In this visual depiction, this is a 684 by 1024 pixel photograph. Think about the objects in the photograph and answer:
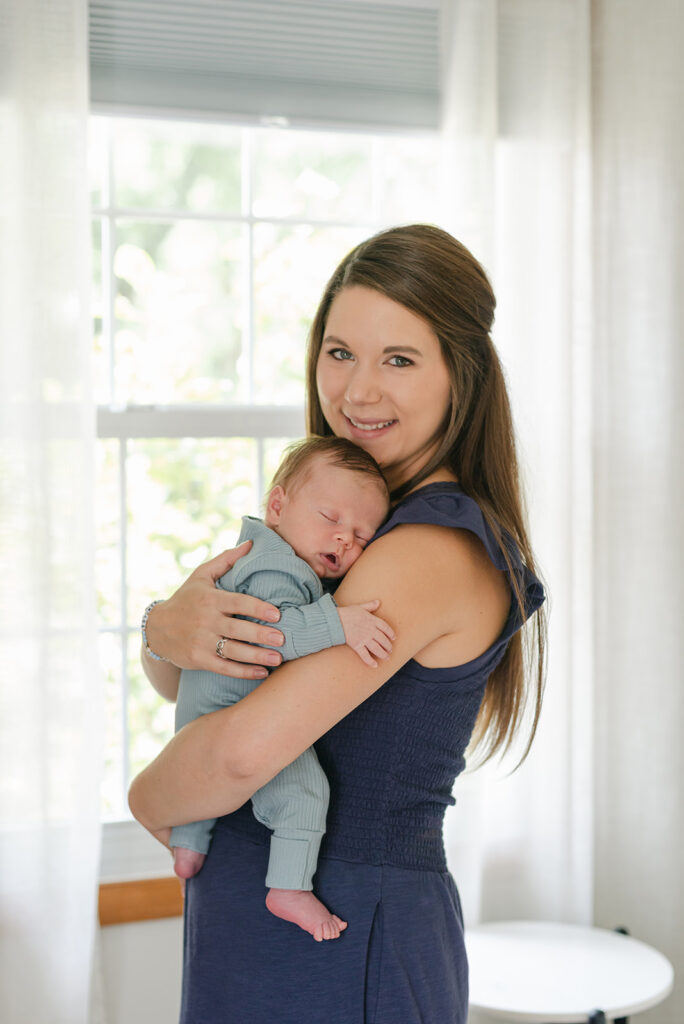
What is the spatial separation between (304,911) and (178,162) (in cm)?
197

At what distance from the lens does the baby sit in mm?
1156

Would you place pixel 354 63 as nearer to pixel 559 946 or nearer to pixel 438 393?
pixel 438 393

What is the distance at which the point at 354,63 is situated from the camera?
8.23 ft

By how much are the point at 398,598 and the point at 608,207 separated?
1.70m

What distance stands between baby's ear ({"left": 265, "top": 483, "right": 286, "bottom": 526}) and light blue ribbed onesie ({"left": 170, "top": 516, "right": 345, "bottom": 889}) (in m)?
0.02

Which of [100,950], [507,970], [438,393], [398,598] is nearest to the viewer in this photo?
[398,598]

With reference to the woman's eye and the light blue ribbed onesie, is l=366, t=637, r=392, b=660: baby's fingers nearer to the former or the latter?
the light blue ribbed onesie

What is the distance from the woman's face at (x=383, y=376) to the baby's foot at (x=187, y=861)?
60cm

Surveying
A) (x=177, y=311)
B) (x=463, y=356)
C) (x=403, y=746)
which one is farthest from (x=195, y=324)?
(x=403, y=746)

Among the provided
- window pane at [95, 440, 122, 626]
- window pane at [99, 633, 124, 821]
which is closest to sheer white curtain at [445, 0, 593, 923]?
window pane at [99, 633, 124, 821]

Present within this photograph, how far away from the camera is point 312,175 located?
2.62m

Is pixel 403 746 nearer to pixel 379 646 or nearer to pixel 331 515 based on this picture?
pixel 379 646

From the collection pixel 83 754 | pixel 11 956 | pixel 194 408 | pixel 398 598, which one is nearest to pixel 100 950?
pixel 11 956

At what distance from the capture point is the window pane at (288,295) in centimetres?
262
